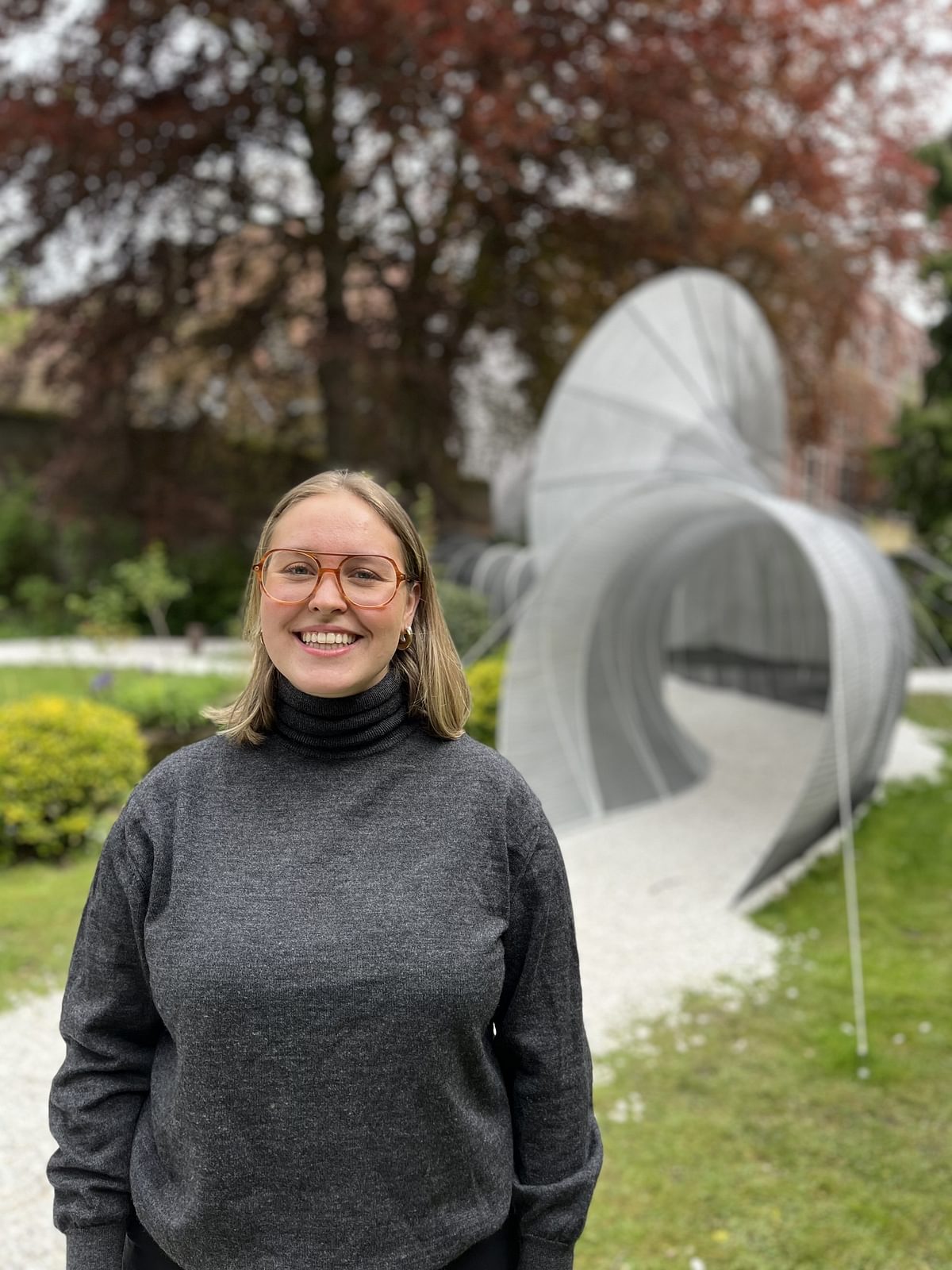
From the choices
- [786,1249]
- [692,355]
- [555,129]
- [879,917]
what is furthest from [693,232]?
[786,1249]

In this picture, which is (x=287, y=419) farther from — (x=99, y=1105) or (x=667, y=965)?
(x=99, y=1105)

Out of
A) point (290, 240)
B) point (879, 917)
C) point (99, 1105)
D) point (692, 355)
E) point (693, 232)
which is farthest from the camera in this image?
point (290, 240)

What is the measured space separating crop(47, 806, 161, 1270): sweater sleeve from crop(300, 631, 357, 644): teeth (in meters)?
0.35

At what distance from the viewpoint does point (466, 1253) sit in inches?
61.1

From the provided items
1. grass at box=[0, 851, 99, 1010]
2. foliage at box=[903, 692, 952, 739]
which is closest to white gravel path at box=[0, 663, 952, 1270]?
grass at box=[0, 851, 99, 1010]

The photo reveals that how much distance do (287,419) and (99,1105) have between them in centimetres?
1518

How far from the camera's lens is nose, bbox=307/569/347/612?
155 centimetres

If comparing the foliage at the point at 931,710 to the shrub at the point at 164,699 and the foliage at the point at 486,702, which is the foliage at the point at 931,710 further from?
the shrub at the point at 164,699

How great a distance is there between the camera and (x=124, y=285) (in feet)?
46.8

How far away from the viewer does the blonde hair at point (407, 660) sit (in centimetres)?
160

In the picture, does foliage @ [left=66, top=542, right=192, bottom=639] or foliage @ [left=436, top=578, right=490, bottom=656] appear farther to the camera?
foliage @ [left=66, top=542, right=192, bottom=639]

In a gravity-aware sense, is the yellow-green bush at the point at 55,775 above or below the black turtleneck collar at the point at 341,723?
below

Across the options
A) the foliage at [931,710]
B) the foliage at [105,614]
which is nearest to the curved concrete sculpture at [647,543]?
the foliage at [931,710]

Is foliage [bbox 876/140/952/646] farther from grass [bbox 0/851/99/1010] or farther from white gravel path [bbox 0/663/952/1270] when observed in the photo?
grass [bbox 0/851/99/1010]
